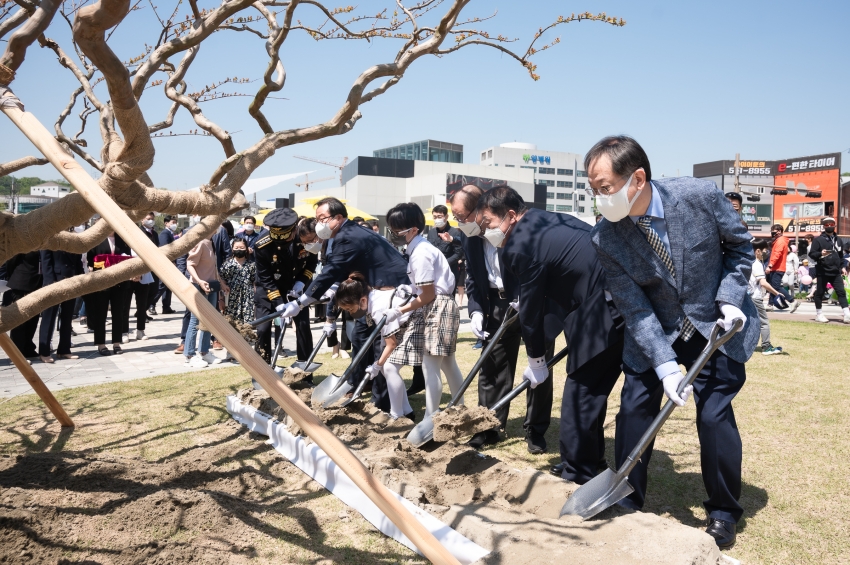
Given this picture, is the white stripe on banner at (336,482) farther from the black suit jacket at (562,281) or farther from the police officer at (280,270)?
Answer: the police officer at (280,270)

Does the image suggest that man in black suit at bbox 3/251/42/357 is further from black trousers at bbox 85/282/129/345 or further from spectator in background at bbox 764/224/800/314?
spectator in background at bbox 764/224/800/314

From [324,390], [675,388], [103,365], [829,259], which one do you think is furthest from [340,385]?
[829,259]

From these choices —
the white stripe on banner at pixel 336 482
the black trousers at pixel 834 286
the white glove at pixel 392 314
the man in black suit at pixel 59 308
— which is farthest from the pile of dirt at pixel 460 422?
the black trousers at pixel 834 286

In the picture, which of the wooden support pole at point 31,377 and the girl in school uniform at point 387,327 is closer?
the wooden support pole at point 31,377

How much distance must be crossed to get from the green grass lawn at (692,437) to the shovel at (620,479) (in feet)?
2.28

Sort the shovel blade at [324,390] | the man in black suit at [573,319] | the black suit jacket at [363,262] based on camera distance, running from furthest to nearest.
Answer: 1. the black suit jacket at [363,262]
2. the shovel blade at [324,390]
3. the man in black suit at [573,319]

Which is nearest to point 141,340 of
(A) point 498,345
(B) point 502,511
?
(A) point 498,345

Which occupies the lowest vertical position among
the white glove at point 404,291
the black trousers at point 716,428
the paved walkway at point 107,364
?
the paved walkway at point 107,364

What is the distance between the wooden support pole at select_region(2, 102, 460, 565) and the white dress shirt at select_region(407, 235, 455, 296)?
2.93 metres

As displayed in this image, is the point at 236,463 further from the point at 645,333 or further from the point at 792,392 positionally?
the point at 792,392

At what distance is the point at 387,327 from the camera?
545 cm

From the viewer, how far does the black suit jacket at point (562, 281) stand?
152 inches

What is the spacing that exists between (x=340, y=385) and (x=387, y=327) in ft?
2.31

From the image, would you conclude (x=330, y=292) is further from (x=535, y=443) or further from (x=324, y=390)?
(x=535, y=443)
